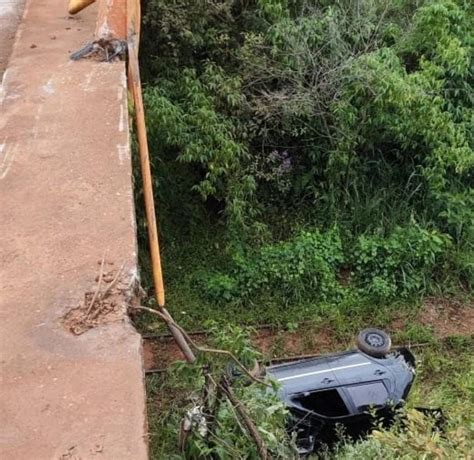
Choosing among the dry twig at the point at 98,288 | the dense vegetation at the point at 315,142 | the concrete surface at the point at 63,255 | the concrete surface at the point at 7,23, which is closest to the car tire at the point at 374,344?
the dense vegetation at the point at 315,142

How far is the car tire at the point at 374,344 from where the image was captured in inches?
226

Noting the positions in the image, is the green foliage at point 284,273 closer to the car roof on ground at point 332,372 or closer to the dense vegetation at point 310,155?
the dense vegetation at point 310,155

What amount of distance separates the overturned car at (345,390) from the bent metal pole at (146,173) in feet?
6.06

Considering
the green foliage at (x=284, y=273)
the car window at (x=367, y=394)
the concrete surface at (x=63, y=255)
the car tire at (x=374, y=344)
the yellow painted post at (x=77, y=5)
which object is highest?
the yellow painted post at (x=77, y=5)

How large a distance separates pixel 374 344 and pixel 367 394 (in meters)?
0.51

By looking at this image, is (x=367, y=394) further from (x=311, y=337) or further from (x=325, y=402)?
(x=311, y=337)

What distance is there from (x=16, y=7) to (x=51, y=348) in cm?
427

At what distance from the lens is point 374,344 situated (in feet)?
19.0

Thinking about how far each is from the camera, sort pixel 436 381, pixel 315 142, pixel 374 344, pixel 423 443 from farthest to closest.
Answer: pixel 315 142, pixel 436 381, pixel 374 344, pixel 423 443

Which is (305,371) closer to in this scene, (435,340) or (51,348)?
(435,340)

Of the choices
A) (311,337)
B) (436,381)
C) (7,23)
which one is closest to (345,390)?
(311,337)

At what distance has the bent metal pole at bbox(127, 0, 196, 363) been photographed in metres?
3.35

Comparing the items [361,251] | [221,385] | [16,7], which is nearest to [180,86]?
[16,7]

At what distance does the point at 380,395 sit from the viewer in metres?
5.44
